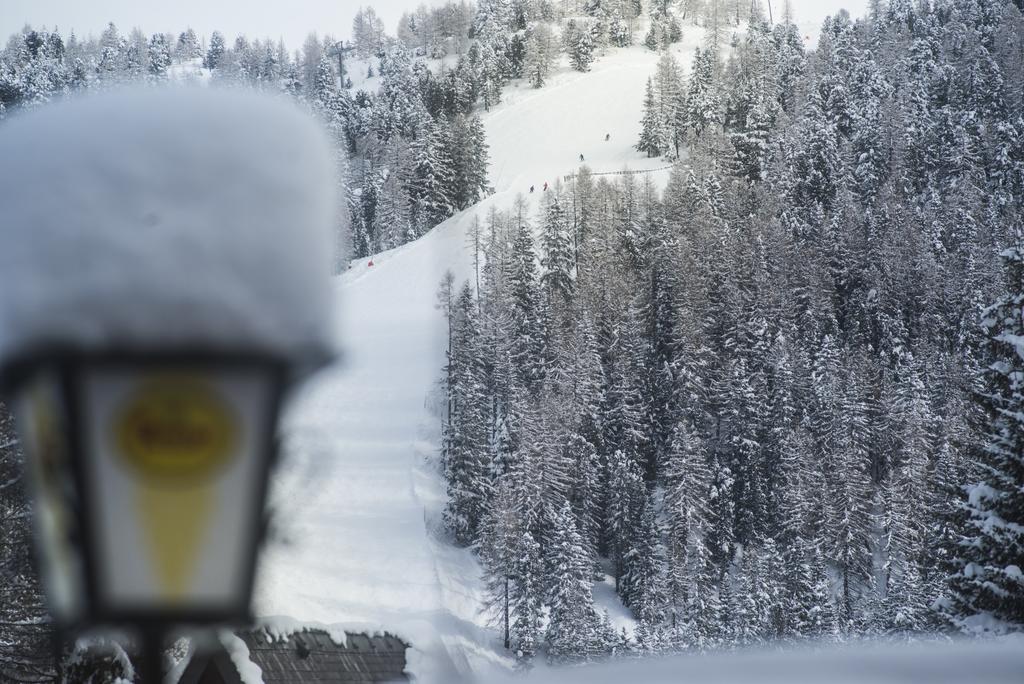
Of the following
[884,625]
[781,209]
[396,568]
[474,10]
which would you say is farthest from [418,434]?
[474,10]

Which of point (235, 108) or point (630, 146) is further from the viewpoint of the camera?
point (630, 146)

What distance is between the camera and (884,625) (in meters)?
39.9

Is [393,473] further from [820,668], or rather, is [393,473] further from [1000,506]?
[820,668]

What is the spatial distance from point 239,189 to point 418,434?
196 feet

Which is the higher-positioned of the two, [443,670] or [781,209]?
[443,670]

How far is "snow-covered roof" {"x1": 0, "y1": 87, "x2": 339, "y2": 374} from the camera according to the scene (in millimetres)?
1097

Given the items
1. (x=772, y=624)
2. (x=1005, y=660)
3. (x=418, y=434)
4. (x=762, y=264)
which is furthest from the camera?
(x=762, y=264)

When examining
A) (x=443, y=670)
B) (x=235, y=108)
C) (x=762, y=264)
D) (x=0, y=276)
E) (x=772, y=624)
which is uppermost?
(x=235, y=108)

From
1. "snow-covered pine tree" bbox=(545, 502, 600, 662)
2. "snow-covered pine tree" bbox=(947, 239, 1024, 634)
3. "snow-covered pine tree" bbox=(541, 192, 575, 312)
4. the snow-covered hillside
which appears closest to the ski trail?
the snow-covered hillside

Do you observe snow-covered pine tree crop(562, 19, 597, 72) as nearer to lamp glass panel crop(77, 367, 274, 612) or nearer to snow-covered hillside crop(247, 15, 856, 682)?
snow-covered hillside crop(247, 15, 856, 682)

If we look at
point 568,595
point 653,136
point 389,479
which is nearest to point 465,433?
point 389,479

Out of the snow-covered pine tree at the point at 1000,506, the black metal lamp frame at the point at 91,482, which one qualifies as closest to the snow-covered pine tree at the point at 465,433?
the snow-covered pine tree at the point at 1000,506

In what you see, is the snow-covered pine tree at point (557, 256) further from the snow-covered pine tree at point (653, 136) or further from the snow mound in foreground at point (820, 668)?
the snow mound in foreground at point (820, 668)

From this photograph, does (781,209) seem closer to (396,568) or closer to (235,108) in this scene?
(396,568)
